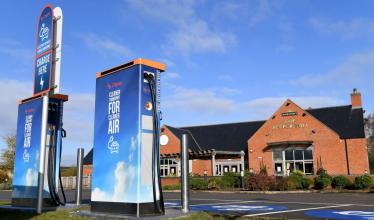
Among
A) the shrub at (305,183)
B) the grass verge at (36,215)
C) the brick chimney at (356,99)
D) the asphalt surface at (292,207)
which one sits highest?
the brick chimney at (356,99)

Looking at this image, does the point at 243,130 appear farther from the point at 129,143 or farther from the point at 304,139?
the point at 129,143

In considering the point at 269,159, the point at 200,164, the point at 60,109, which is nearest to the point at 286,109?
the point at 269,159

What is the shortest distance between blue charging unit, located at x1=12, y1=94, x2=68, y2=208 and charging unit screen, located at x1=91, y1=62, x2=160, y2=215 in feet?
9.29

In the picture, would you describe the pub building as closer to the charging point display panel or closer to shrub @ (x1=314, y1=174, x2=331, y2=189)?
shrub @ (x1=314, y1=174, x2=331, y2=189)

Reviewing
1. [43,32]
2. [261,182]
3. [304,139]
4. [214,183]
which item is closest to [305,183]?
[261,182]

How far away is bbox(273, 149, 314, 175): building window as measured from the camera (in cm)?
3488

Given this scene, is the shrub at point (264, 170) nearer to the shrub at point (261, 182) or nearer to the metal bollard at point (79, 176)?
the shrub at point (261, 182)

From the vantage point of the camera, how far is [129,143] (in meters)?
8.70

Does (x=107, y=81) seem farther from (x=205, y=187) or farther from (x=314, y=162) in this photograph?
(x=314, y=162)

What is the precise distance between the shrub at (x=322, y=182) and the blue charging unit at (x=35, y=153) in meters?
18.5

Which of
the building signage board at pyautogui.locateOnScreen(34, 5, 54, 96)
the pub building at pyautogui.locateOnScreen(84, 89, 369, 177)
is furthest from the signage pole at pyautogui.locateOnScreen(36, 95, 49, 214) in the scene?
the pub building at pyautogui.locateOnScreen(84, 89, 369, 177)

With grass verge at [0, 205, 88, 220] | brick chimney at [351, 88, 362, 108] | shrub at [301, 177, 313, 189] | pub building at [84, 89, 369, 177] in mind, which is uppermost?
brick chimney at [351, 88, 362, 108]

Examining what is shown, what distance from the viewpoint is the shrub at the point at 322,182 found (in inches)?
998

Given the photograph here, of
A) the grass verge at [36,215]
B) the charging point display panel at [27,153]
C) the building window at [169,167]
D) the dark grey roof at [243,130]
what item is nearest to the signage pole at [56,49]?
the charging point display panel at [27,153]
